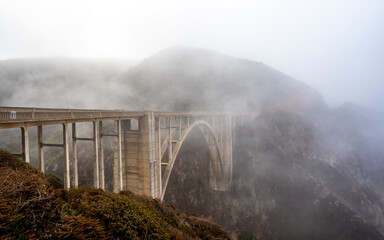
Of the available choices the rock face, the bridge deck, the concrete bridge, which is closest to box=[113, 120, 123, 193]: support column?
the concrete bridge

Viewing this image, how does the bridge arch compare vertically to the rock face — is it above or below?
above

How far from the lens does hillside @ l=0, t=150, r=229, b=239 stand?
381 cm

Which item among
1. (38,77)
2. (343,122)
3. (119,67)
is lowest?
(343,122)

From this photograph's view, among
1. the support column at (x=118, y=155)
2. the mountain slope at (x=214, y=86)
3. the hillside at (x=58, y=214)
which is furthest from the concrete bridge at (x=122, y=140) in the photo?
the mountain slope at (x=214, y=86)

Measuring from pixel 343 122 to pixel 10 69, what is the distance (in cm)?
12450

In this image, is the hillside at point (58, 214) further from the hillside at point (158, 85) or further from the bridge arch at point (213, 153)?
the hillside at point (158, 85)

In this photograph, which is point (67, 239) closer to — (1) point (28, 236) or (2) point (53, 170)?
(1) point (28, 236)

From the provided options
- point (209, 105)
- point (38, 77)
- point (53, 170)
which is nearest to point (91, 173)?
point (53, 170)

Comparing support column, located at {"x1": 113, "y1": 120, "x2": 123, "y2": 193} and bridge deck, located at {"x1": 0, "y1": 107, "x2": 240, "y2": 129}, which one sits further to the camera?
support column, located at {"x1": 113, "y1": 120, "x2": 123, "y2": 193}

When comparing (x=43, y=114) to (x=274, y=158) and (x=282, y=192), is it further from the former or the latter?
(x=274, y=158)

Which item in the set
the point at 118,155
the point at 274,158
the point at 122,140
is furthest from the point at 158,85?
the point at 118,155

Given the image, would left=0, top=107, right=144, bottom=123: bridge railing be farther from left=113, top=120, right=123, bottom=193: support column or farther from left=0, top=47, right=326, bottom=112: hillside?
left=0, top=47, right=326, bottom=112: hillside

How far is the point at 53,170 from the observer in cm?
3047

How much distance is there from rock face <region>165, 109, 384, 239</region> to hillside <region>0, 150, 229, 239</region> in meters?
33.8
